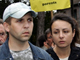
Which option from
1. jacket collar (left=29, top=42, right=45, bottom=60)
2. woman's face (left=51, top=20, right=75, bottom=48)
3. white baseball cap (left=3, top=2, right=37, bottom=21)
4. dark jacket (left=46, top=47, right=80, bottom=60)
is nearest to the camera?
white baseball cap (left=3, top=2, right=37, bottom=21)

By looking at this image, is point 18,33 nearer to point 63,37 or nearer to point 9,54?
point 9,54

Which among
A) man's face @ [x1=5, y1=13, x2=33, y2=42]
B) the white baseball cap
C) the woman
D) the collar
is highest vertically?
the white baseball cap

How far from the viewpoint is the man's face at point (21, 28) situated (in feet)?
6.47

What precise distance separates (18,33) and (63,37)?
0.86 m

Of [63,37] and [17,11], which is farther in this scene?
[63,37]

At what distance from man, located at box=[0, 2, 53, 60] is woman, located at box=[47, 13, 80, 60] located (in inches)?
28.3

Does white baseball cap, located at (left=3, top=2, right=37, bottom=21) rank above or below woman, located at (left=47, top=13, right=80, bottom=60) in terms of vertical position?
above

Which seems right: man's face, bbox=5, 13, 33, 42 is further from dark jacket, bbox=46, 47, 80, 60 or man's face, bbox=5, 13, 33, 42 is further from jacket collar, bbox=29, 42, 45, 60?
dark jacket, bbox=46, 47, 80, 60

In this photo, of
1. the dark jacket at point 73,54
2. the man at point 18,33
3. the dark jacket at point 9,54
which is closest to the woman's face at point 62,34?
the dark jacket at point 73,54

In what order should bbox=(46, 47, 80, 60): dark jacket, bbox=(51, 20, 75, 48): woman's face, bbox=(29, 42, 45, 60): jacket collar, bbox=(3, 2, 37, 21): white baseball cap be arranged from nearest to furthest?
bbox=(3, 2, 37, 21): white baseball cap < bbox=(29, 42, 45, 60): jacket collar < bbox=(51, 20, 75, 48): woman's face < bbox=(46, 47, 80, 60): dark jacket

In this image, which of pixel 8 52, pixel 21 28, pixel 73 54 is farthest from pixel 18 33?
pixel 73 54

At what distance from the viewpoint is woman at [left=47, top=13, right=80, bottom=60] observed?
269cm

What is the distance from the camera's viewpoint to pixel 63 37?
267 centimetres

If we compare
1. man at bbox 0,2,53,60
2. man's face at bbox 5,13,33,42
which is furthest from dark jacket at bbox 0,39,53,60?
man's face at bbox 5,13,33,42
